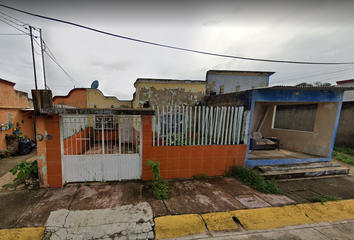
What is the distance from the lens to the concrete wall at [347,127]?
731 centimetres

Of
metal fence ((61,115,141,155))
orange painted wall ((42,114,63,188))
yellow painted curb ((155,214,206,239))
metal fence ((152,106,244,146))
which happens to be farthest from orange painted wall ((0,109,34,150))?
yellow painted curb ((155,214,206,239))

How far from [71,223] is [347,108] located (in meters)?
13.4

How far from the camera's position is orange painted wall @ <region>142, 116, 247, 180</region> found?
3.90 meters

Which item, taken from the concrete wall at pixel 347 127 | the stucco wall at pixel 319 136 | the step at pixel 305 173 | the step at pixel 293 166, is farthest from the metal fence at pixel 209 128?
the concrete wall at pixel 347 127

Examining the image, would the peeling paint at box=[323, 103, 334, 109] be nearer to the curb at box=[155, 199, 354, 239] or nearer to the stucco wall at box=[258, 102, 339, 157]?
the stucco wall at box=[258, 102, 339, 157]

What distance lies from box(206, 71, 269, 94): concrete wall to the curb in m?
7.10

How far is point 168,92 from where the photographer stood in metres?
7.40

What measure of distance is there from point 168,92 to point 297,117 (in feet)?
26.2

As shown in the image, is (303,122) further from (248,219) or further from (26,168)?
(26,168)

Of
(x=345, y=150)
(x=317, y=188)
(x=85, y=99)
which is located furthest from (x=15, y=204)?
(x=345, y=150)

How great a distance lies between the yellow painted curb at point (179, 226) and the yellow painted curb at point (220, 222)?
0.46ft

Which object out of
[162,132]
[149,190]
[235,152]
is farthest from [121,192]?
[235,152]

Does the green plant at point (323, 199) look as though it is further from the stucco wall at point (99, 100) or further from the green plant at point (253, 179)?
the stucco wall at point (99, 100)

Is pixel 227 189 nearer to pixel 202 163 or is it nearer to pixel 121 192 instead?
pixel 202 163
